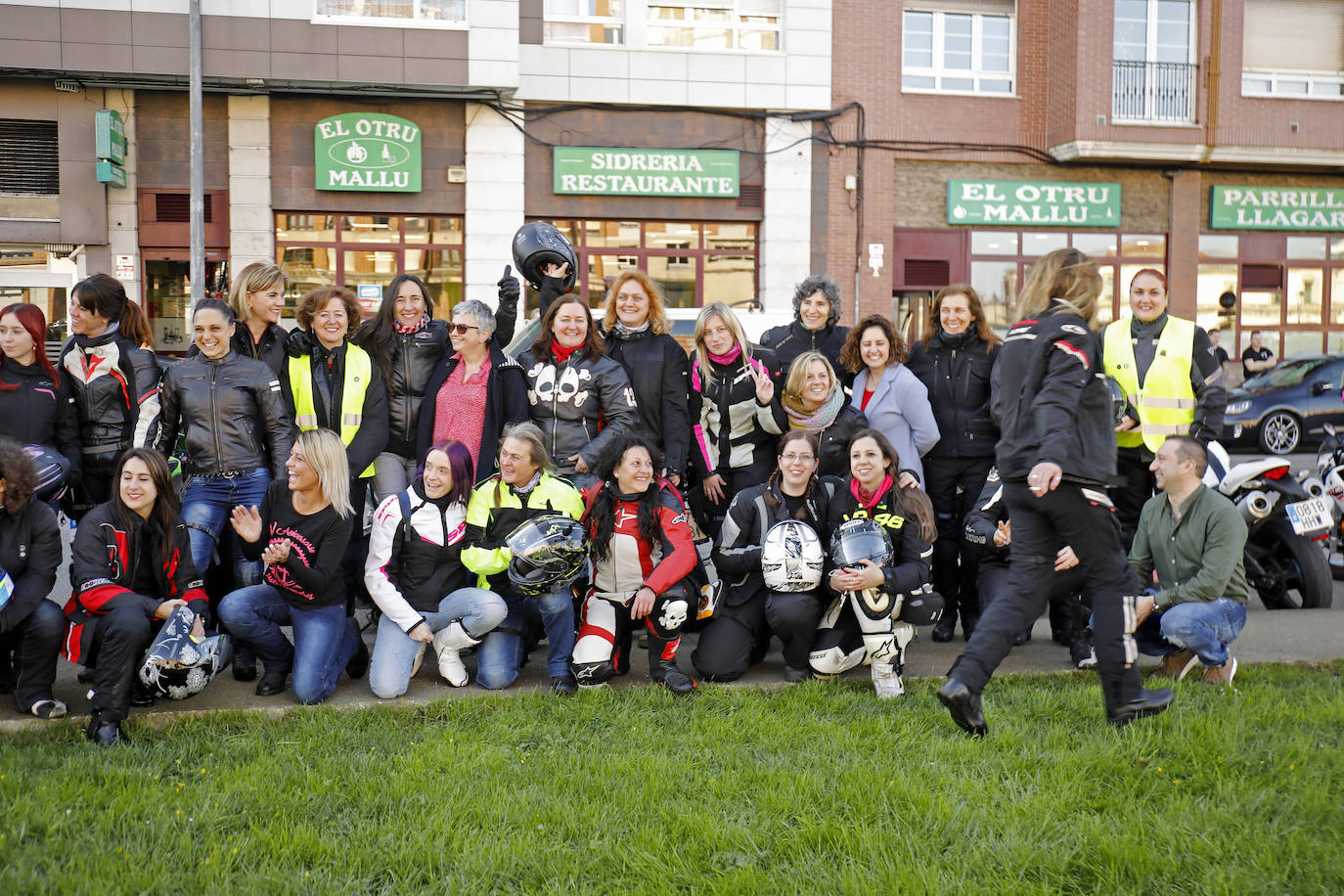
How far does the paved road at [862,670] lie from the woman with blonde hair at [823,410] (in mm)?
1175

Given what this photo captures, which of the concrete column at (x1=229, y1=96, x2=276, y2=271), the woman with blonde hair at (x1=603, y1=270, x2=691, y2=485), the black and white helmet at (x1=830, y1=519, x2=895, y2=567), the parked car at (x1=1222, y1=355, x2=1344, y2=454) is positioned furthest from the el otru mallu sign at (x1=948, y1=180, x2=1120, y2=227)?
the black and white helmet at (x1=830, y1=519, x2=895, y2=567)

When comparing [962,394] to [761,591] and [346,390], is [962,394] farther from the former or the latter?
[346,390]

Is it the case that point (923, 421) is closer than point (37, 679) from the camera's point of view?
No

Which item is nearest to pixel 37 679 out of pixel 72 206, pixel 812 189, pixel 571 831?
pixel 571 831

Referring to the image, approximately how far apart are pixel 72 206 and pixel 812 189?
39.8ft

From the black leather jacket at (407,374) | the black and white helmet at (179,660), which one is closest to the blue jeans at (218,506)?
the black and white helmet at (179,660)

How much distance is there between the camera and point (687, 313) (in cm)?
1345

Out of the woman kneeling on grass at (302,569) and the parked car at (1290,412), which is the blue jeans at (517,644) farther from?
the parked car at (1290,412)

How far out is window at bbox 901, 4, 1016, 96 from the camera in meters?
19.6

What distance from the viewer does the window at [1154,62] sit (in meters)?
19.7

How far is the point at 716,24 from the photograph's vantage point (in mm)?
18859

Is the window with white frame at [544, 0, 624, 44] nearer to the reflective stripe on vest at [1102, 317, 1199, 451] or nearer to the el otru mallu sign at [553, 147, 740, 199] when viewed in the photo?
the el otru mallu sign at [553, 147, 740, 199]

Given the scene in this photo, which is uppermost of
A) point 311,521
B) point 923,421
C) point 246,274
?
point 246,274

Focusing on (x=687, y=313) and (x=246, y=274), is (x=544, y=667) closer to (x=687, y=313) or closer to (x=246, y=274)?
(x=246, y=274)
